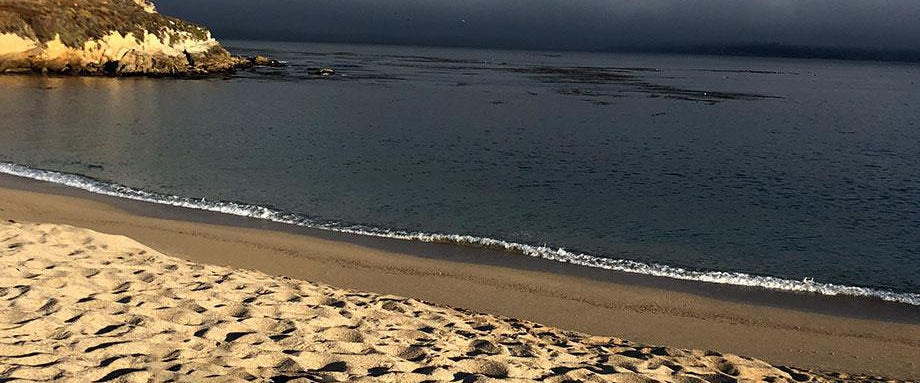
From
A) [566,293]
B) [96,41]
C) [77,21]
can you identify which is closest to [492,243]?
[566,293]

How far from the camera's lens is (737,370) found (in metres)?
8.46

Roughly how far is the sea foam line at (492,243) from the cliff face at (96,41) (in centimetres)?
5628

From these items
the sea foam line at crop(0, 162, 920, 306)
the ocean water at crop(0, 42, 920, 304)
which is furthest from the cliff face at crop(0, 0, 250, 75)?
the sea foam line at crop(0, 162, 920, 306)

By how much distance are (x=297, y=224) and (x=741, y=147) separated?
26807mm

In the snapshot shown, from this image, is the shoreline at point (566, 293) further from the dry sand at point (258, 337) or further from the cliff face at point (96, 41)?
the cliff face at point (96, 41)

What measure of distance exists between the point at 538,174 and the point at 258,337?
19283 mm

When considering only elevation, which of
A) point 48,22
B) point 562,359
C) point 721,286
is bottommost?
point 721,286

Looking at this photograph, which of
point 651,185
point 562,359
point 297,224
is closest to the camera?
point 562,359

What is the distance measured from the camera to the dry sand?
712 centimetres

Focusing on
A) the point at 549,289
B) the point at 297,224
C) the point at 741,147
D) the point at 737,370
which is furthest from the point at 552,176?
the point at 737,370

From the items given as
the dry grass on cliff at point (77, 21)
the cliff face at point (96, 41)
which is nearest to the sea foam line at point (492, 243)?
the cliff face at point (96, 41)

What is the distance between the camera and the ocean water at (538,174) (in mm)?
16812

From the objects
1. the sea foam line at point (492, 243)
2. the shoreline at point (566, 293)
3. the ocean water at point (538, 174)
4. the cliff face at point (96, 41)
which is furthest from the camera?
the cliff face at point (96, 41)

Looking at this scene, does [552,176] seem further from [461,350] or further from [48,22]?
[48,22]
